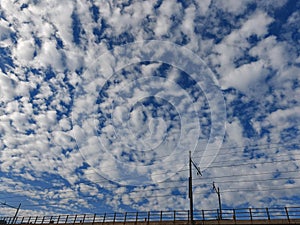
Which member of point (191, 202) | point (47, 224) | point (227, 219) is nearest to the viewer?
point (191, 202)

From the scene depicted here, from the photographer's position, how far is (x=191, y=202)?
22344mm

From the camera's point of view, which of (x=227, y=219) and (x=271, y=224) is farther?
(x=227, y=219)

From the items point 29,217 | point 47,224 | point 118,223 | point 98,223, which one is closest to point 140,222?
point 118,223

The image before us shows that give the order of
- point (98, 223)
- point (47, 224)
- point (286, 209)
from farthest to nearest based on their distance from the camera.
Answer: point (47, 224), point (98, 223), point (286, 209)

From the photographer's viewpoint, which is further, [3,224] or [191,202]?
[3,224]

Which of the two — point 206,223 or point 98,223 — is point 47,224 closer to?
point 98,223

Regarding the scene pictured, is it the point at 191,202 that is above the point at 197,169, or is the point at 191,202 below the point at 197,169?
below

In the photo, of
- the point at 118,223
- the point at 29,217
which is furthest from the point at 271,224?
the point at 29,217

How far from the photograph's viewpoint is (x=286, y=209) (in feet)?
80.3

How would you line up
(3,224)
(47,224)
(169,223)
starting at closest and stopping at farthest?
1. (169,223)
2. (47,224)
3. (3,224)

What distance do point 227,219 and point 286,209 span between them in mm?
6022

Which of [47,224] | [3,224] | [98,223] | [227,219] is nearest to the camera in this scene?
[227,219]

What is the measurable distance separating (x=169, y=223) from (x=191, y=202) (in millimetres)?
8644

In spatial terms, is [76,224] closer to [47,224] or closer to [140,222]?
[47,224]
